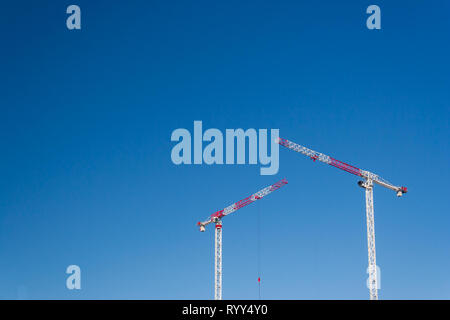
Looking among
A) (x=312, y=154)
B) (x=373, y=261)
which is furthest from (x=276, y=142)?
(x=373, y=261)

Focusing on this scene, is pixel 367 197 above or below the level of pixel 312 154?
below

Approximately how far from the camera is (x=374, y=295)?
173 meters

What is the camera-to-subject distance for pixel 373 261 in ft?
598
